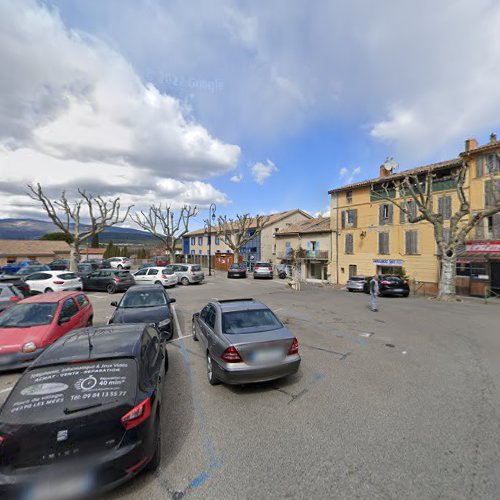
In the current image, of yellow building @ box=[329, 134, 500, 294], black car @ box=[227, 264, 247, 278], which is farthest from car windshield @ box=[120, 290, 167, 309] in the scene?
black car @ box=[227, 264, 247, 278]

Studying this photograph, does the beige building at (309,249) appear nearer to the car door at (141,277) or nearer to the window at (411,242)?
the window at (411,242)

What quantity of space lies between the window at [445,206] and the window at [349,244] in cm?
799

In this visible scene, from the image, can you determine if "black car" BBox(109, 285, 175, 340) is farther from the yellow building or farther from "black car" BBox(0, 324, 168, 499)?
the yellow building

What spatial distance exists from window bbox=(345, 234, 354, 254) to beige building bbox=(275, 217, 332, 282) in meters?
2.15

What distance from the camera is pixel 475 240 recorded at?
19359mm

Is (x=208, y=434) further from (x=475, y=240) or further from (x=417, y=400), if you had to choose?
(x=475, y=240)

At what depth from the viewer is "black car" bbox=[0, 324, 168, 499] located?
2203mm

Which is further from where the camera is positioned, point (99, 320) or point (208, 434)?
point (99, 320)

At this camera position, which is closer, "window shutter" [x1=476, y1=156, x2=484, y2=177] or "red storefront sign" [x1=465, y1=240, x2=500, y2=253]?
"red storefront sign" [x1=465, y1=240, x2=500, y2=253]

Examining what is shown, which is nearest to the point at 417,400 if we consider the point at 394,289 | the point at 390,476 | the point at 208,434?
the point at 390,476

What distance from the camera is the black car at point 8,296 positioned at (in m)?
8.61

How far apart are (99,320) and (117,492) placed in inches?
A: 335

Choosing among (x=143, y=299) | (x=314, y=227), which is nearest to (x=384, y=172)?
(x=314, y=227)

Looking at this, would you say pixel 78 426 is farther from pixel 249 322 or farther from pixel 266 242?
pixel 266 242
